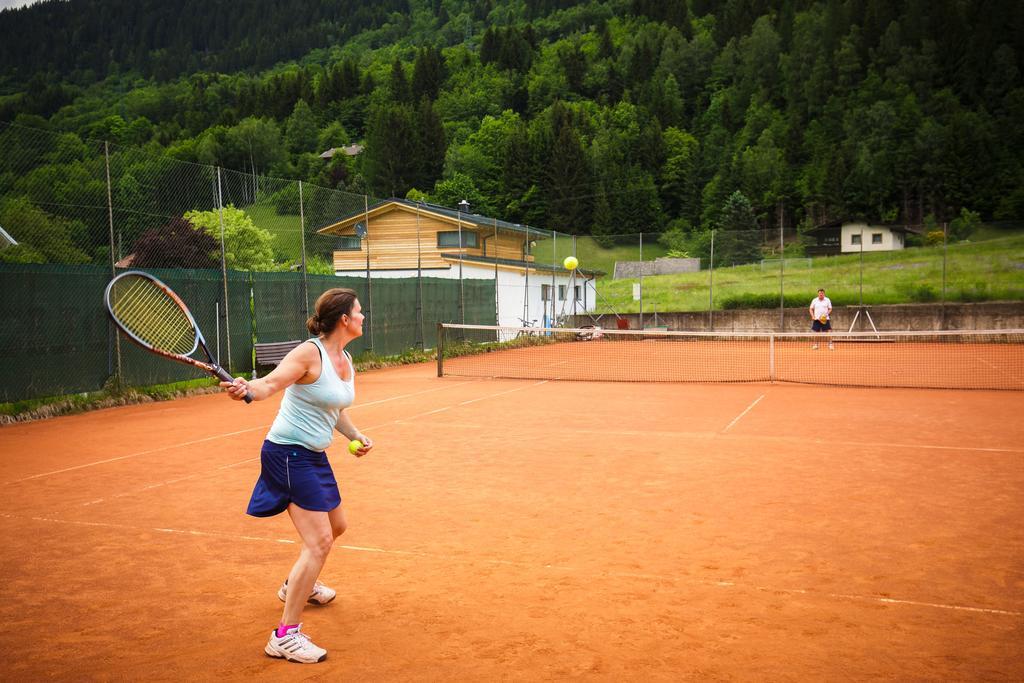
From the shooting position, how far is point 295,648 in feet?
11.9

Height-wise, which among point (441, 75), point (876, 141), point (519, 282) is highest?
point (441, 75)

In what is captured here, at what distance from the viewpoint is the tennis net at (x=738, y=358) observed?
54.6ft

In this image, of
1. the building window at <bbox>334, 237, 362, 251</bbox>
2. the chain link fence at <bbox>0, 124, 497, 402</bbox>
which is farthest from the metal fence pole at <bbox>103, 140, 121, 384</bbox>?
the building window at <bbox>334, 237, 362, 251</bbox>

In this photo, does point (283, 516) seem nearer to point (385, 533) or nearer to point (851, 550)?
point (385, 533)

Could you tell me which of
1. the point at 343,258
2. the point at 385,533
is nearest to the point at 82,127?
the point at 343,258

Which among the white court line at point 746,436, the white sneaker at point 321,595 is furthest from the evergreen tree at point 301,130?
the white sneaker at point 321,595

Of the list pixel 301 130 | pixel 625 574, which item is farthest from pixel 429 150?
pixel 625 574

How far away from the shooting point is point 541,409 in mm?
12070

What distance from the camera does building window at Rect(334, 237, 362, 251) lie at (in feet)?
64.7

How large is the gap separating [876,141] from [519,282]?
61029 millimetres

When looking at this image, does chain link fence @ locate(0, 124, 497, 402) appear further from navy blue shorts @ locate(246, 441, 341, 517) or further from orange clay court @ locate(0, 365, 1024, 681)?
navy blue shorts @ locate(246, 441, 341, 517)

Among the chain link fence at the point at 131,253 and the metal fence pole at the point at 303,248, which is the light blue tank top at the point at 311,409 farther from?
the metal fence pole at the point at 303,248

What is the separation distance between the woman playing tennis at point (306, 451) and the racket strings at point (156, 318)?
1379 millimetres

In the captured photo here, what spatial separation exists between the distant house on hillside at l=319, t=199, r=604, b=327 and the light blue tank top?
18.5m
